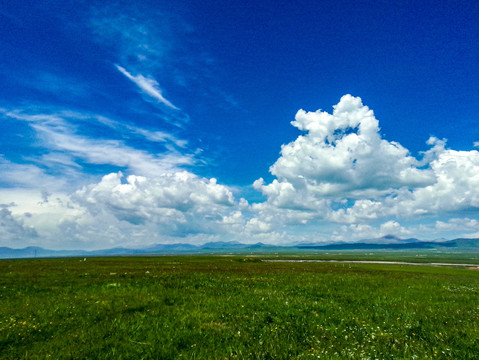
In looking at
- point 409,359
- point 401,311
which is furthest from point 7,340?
point 401,311

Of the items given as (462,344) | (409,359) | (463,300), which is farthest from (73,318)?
(463,300)

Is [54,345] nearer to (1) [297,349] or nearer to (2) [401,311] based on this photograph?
(1) [297,349]

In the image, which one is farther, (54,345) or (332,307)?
(332,307)

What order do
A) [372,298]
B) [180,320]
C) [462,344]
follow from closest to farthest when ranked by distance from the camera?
[462,344], [180,320], [372,298]

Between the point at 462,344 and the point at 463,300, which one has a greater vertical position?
the point at 462,344

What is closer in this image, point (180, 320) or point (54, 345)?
point (54, 345)

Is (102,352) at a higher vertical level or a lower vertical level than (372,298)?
higher

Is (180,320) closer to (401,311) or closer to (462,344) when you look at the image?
(462,344)

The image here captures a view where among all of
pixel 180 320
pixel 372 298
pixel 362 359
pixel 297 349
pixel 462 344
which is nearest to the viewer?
pixel 362 359

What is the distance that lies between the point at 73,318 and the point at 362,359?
10.1 m

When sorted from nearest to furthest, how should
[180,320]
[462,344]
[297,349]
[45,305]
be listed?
[297,349], [462,344], [180,320], [45,305]

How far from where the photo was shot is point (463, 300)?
→ 16.0 m

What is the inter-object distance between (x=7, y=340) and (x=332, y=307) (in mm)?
12642

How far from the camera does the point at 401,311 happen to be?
1192cm
